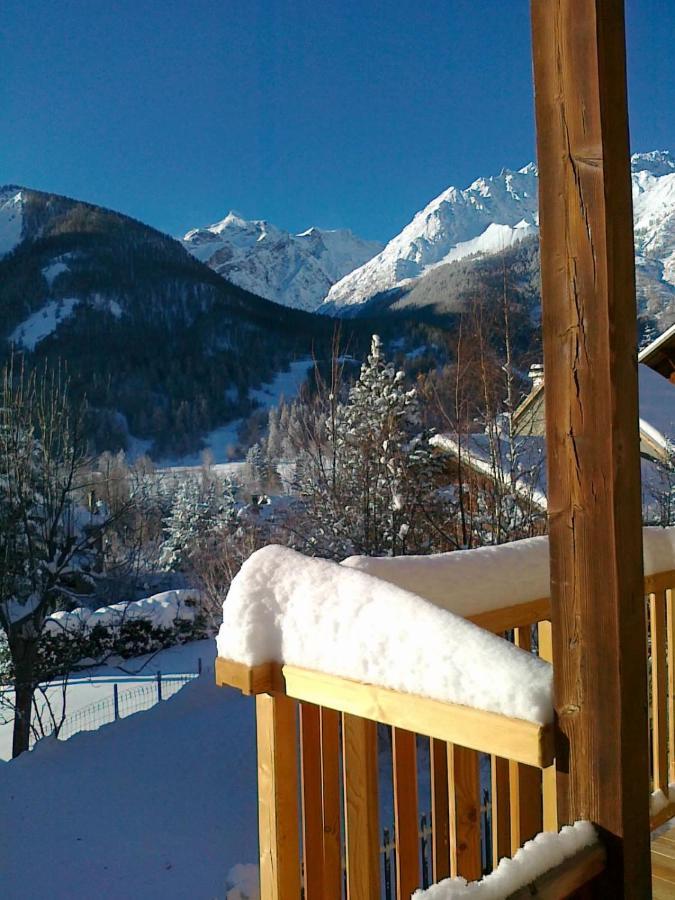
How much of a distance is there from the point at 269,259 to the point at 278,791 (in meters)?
176

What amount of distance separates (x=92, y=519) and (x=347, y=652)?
534 inches

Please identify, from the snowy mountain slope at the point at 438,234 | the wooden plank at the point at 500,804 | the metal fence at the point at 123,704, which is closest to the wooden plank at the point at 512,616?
the wooden plank at the point at 500,804

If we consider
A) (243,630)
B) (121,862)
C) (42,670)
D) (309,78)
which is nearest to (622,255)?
(243,630)

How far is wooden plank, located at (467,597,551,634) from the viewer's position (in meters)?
1.85

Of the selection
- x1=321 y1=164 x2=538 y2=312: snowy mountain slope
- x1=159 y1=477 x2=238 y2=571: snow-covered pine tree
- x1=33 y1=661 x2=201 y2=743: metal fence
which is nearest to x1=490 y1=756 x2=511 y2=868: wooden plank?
x1=33 y1=661 x2=201 y2=743: metal fence

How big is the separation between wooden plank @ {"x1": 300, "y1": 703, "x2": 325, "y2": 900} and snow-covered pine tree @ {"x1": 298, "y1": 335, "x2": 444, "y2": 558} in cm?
844

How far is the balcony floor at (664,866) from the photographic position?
191 centimetres

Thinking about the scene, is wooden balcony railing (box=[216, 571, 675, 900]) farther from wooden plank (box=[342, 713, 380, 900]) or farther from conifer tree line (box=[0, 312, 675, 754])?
conifer tree line (box=[0, 312, 675, 754])

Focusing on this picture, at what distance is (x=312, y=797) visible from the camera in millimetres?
1665

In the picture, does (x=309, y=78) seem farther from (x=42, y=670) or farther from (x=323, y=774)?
(x=323, y=774)

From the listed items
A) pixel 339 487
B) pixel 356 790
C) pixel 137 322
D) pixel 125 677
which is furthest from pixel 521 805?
pixel 137 322

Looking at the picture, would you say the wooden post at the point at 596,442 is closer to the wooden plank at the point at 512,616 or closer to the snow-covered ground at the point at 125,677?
the wooden plank at the point at 512,616

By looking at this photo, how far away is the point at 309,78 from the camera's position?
24.2 m

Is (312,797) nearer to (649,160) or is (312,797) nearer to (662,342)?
(662,342)
